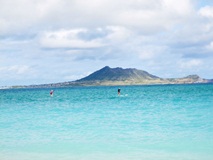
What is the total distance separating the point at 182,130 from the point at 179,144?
4849 millimetres

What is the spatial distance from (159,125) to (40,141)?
30.1 ft

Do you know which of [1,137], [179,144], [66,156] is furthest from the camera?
[1,137]

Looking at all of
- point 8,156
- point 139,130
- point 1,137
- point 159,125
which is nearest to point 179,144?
point 139,130

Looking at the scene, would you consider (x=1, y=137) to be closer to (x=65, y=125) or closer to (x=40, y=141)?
(x=40, y=141)

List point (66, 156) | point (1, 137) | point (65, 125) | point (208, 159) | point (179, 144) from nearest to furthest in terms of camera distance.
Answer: point (208, 159) → point (66, 156) → point (179, 144) → point (1, 137) → point (65, 125)

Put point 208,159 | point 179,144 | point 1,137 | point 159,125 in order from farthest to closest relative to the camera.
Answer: point 159,125 < point 1,137 < point 179,144 < point 208,159

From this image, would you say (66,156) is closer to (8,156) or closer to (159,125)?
(8,156)

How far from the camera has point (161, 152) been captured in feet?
59.7

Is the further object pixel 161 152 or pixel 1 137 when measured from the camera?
pixel 1 137

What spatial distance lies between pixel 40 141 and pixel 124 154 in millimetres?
6336

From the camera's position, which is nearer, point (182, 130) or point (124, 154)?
point (124, 154)

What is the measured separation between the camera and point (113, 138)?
72.6 ft

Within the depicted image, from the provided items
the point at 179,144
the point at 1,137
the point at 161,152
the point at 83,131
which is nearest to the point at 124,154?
the point at 161,152

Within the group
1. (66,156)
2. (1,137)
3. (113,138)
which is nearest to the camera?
(66,156)
